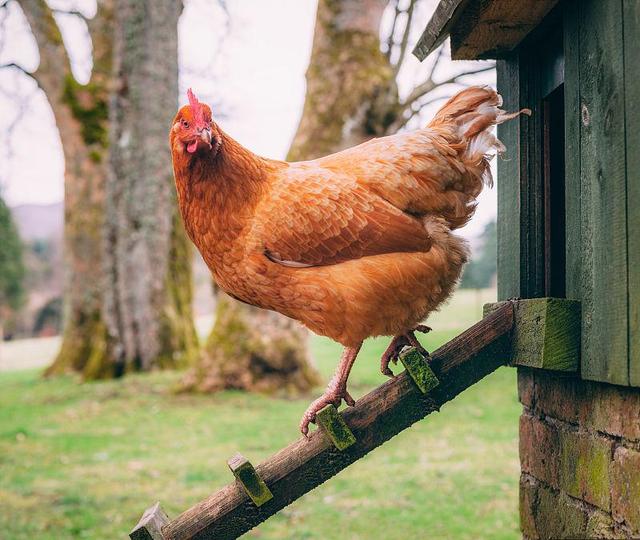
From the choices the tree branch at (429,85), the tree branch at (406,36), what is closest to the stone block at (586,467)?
the tree branch at (429,85)

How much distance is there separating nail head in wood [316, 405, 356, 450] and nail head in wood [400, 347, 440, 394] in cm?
35

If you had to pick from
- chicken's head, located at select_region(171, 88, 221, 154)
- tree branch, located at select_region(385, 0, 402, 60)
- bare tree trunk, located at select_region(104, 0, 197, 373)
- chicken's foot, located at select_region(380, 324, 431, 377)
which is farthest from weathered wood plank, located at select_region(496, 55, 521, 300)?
bare tree trunk, located at select_region(104, 0, 197, 373)

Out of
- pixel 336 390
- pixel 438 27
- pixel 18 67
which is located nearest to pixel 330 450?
pixel 336 390

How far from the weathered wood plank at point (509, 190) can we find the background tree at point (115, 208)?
903 centimetres

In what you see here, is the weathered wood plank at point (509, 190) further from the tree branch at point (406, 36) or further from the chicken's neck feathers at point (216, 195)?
the tree branch at point (406, 36)

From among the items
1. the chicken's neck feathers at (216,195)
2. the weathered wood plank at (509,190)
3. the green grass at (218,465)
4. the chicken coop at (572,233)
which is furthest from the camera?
the green grass at (218,465)

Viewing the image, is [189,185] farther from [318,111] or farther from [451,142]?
[318,111]

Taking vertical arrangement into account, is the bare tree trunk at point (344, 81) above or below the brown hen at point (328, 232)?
above

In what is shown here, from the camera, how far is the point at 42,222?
3791cm

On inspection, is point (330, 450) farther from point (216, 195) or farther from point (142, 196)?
point (142, 196)

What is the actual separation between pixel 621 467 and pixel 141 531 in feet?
6.10

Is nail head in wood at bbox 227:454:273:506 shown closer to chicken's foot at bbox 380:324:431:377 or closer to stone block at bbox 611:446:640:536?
chicken's foot at bbox 380:324:431:377

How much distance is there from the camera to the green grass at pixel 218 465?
5406mm

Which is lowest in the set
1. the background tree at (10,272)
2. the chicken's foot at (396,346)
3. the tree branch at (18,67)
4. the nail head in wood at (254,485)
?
the nail head in wood at (254,485)
